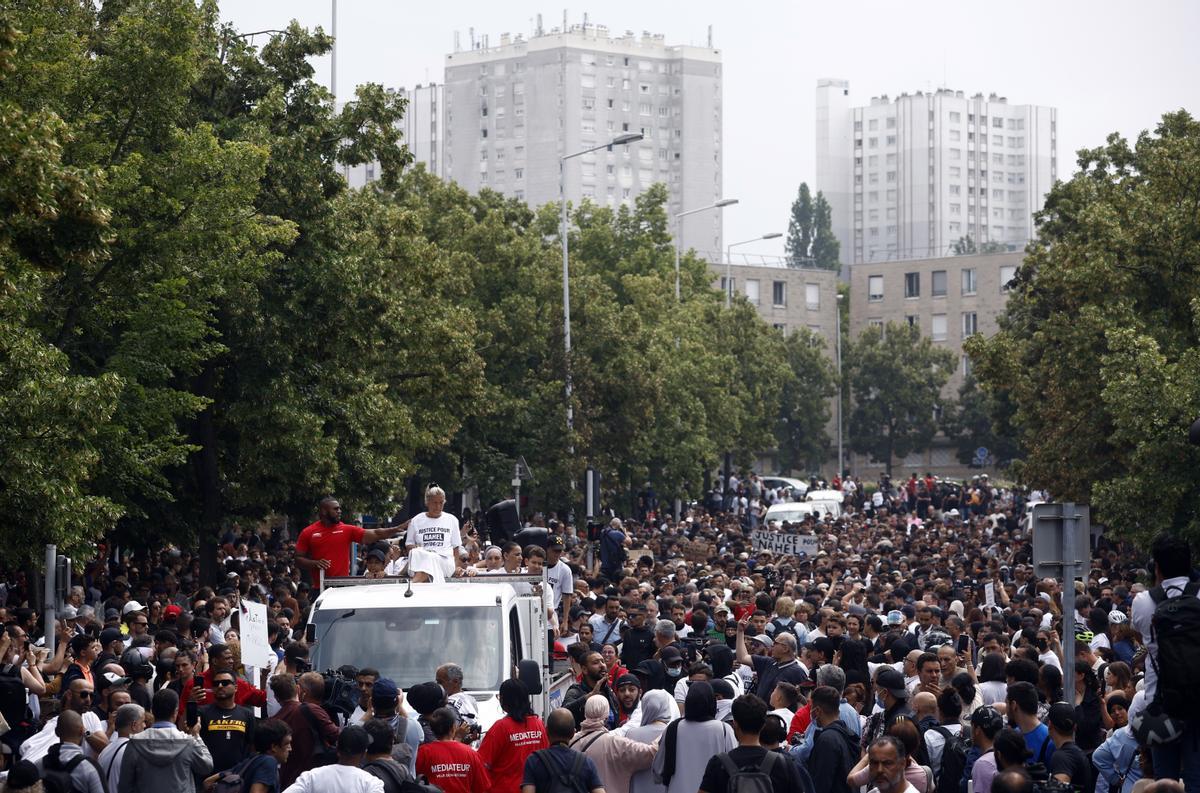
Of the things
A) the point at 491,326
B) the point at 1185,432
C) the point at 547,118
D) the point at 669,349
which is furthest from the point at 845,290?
the point at 1185,432

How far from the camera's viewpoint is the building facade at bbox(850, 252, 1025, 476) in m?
113

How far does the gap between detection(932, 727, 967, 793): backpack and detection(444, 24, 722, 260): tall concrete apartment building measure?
131m

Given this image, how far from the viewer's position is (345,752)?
9.48m

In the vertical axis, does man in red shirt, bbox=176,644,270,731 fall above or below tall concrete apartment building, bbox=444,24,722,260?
below

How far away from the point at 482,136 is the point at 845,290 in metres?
41.5

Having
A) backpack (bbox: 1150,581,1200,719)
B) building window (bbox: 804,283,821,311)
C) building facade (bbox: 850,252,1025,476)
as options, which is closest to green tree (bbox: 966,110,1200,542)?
backpack (bbox: 1150,581,1200,719)

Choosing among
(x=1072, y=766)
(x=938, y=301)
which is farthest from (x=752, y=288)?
(x=1072, y=766)

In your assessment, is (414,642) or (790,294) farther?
(790,294)

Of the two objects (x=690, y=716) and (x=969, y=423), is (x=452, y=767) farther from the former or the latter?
(x=969, y=423)

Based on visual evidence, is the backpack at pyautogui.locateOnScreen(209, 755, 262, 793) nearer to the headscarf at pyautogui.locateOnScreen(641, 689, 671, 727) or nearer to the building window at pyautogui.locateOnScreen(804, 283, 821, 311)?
the headscarf at pyautogui.locateOnScreen(641, 689, 671, 727)

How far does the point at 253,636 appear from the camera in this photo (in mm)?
12914

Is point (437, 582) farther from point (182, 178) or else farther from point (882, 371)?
point (882, 371)

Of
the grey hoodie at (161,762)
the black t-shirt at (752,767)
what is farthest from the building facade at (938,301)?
the black t-shirt at (752,767)

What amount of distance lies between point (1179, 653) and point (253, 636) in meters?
6.91
